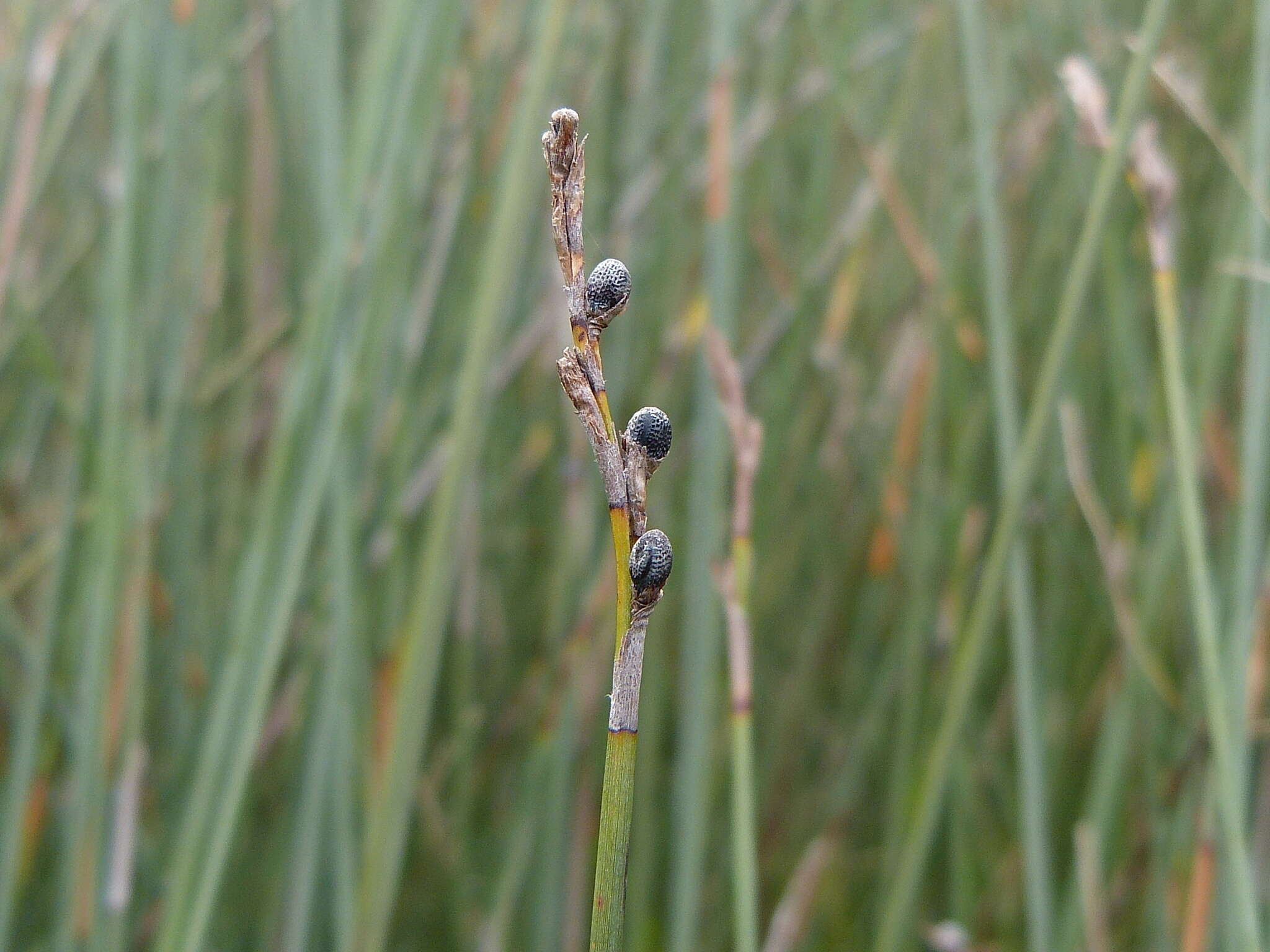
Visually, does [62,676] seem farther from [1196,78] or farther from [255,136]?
[1196,78]

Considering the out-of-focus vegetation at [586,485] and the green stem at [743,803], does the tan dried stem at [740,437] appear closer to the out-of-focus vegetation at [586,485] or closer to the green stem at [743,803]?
the green stem at [743,803]

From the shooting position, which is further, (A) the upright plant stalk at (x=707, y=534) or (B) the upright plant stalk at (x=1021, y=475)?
(A) the upright plant stalk at (x=707, y=534)

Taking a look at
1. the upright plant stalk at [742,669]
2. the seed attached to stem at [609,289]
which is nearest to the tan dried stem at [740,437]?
the upright plant stalk at [742,669]

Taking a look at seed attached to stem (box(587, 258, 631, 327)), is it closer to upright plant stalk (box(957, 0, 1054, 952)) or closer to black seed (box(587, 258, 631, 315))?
black seed (box(587, 258, 631, 315))

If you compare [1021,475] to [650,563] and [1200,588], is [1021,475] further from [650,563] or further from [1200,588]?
[650,563]

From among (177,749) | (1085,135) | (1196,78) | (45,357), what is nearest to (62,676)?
(177,749)

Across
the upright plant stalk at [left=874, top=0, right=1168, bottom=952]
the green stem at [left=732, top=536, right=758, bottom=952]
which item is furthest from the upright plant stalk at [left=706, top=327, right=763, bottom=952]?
the upright plant stalk at [left=874, top=0, right=1168, bottom=952]
